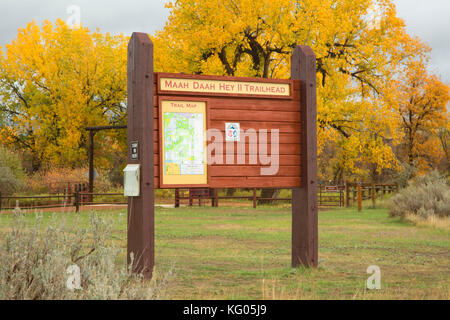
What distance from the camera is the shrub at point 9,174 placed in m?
30.5

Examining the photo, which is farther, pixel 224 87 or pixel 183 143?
pixel 224 87

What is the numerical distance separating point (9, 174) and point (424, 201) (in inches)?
842

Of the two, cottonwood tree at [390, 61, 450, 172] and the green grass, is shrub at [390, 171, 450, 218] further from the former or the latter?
cottonwood tree at [390, 61, 450, 172]

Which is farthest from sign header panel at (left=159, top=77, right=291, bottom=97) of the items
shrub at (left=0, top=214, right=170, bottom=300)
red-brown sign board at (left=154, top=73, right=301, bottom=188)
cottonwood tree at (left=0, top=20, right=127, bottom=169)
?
cottonwood tree at (left=0, top=20, right=127, bottom=169)

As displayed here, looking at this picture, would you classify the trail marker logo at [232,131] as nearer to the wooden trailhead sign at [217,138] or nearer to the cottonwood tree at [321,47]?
the wooden trailhead sign at [217,138]

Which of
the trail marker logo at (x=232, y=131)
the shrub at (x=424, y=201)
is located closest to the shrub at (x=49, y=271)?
the trail marker logo at (x=232, y=131)

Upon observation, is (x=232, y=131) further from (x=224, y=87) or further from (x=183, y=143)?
(x=183, y=143)

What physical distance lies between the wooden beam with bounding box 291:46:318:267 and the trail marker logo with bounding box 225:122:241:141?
122 cm

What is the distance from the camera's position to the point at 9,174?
102 feet

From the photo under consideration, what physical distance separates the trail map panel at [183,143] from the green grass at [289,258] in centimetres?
118

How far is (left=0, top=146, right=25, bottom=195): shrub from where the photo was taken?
3055cm

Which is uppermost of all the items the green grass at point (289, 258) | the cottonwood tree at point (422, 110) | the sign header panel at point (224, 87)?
the cottonwood tree at point (422, 110)

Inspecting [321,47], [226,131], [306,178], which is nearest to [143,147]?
[226,131]

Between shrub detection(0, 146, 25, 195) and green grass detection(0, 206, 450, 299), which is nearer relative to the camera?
green grass detection(0, 206, 450, 299)
